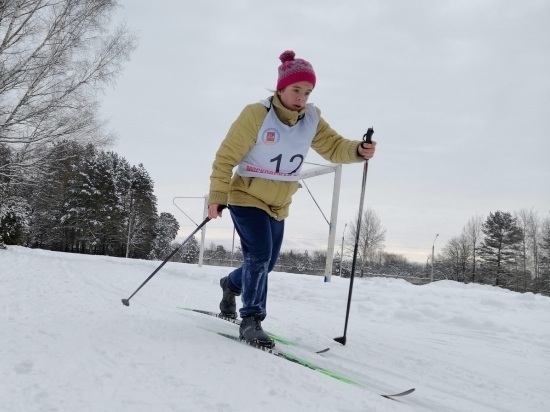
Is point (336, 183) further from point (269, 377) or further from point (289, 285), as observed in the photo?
point (269, 377)

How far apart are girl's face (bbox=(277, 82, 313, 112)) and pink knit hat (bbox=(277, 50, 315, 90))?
26 mm

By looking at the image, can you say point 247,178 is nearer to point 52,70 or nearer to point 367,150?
point 367,150

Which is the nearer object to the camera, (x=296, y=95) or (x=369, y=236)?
(x=296, y=95)

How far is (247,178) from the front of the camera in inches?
105

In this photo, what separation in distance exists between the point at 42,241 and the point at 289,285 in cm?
3556

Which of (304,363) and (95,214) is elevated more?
(95,214)

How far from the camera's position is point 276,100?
271 cm

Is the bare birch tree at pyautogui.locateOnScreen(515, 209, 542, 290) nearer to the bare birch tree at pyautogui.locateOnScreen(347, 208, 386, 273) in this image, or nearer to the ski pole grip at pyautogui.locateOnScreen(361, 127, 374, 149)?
the bare birch tree at pyautogui.locateOnScreen(347, 208, 386, 273)

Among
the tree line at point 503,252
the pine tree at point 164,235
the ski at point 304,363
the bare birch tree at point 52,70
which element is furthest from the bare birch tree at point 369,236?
the ski at point 304,363

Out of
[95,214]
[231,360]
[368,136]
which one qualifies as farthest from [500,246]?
[231,360]

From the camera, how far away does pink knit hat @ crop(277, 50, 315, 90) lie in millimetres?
2652

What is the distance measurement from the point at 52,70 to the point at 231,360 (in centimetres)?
1147

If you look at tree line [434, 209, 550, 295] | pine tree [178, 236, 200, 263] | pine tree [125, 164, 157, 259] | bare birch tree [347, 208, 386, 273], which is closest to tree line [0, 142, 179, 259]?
pine tree [125, 164, 157, 259]

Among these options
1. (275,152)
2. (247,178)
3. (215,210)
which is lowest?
(215,210)
